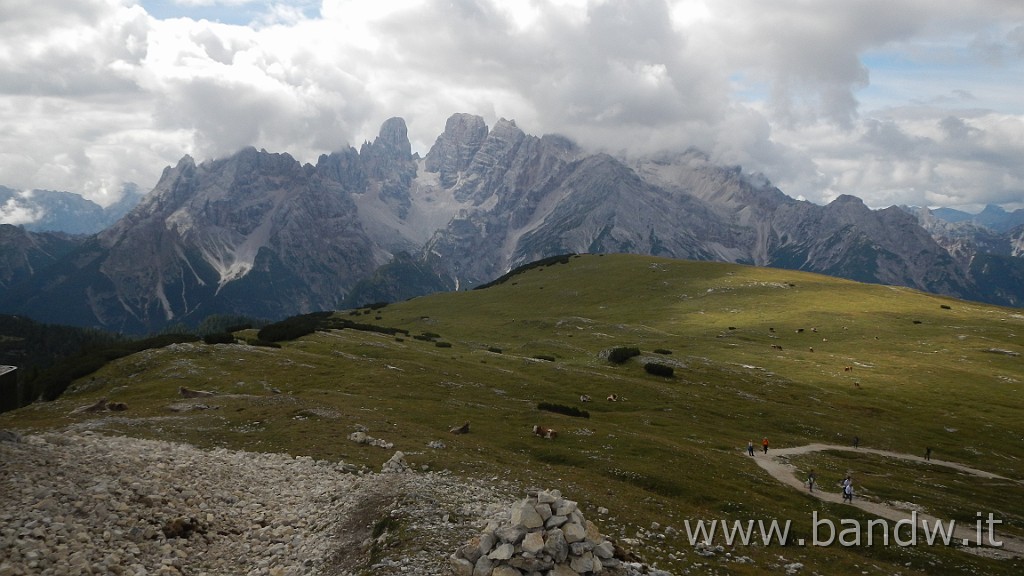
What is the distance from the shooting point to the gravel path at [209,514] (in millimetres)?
22297

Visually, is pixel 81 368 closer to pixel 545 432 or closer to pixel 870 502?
pixel 545 432

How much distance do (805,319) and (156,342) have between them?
135 m

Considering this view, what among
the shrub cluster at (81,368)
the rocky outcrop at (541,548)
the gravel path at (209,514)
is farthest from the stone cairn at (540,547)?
the shrub cluster at (81,368)

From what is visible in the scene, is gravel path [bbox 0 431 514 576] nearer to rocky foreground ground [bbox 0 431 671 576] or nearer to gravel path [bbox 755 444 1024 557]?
rocky foreground ground [bbox 0 431 671 576]

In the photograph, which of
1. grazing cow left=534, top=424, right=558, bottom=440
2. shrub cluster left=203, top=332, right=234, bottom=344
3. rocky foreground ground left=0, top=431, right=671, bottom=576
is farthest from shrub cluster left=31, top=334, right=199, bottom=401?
grazing cow left=534, top=424, right=558, bottom=440

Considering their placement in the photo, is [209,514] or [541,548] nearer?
[541,548]

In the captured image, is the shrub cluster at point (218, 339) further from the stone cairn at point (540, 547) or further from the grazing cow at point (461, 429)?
the stone cairn at point (540, 547)

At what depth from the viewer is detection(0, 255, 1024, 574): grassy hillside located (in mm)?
38281

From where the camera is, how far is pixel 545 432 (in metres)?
50.2

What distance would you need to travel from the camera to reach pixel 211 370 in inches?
2724

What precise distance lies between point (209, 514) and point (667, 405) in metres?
58.9

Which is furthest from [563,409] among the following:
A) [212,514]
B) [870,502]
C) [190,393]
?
[212,514]

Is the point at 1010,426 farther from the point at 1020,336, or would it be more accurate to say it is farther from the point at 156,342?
the point at 156,342

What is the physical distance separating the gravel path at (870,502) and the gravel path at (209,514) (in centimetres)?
3009
